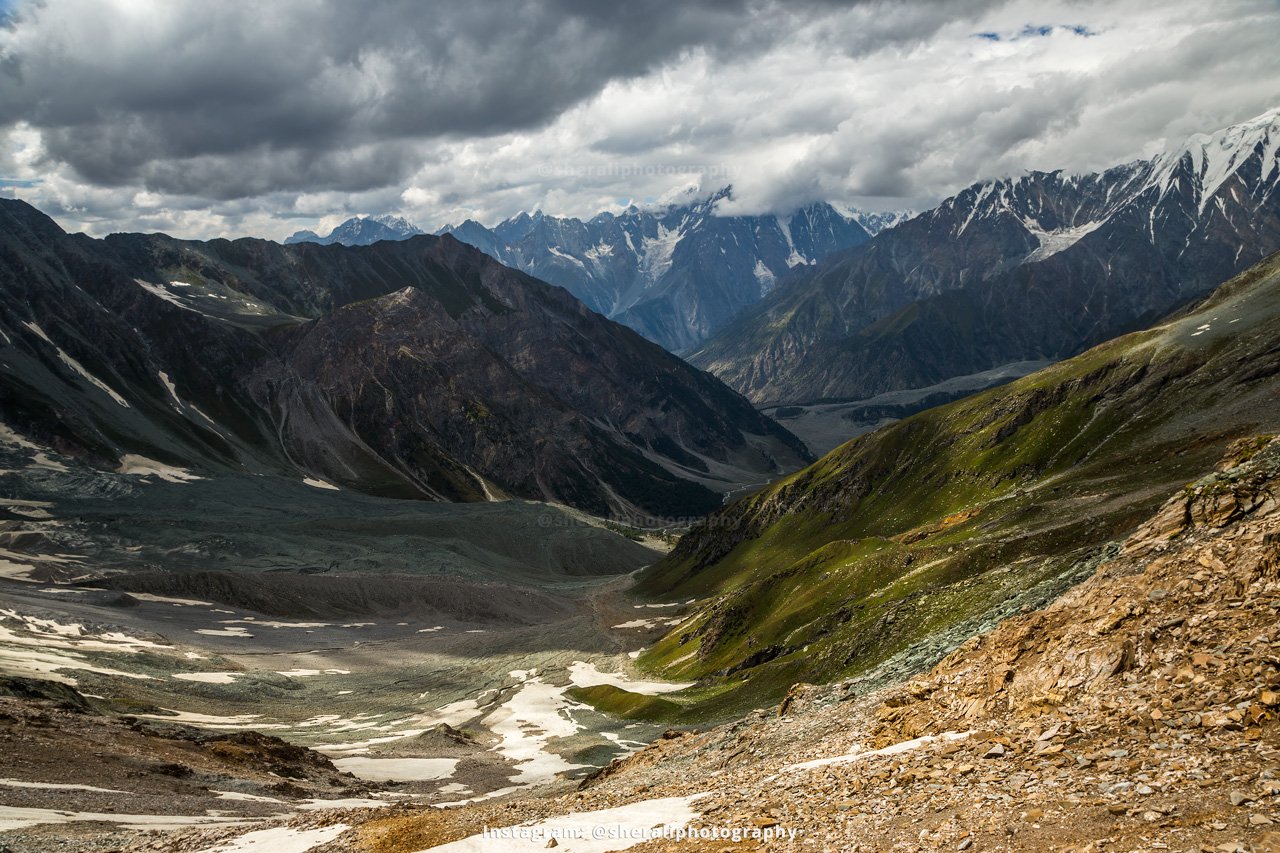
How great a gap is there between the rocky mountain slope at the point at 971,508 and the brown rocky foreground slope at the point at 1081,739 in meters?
11.9

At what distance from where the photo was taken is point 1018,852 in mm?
19031

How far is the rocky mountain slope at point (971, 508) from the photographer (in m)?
68.6

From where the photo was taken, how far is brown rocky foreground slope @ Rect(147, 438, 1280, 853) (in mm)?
19266

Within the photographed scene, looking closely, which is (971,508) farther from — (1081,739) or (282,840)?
(282,840)

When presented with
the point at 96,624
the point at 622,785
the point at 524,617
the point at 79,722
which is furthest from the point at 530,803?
the point at 524,617

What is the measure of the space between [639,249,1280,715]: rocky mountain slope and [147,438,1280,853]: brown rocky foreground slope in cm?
1192

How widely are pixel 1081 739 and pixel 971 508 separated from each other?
313ft

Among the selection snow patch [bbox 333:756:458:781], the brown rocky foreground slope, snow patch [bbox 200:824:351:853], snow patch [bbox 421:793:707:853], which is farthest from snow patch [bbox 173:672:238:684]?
snow patch [bbox 421:793:707:853]

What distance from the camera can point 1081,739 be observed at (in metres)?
23.5

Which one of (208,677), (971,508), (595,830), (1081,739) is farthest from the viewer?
(208,677)

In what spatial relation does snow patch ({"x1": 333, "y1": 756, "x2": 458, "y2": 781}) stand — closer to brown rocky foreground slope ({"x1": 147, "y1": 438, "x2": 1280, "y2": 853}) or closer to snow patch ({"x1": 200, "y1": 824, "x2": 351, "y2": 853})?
snow patch ({"x1": 200, "y1": 824, "x2": 351, "y2": 853})

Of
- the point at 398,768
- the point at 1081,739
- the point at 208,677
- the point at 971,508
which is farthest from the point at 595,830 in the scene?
the point at 208,677

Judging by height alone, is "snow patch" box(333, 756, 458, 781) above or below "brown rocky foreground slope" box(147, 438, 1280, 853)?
below

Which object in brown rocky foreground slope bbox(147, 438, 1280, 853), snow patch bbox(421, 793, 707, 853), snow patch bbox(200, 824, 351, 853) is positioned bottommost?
snow patch bbox(200, 824, 351, 853)
